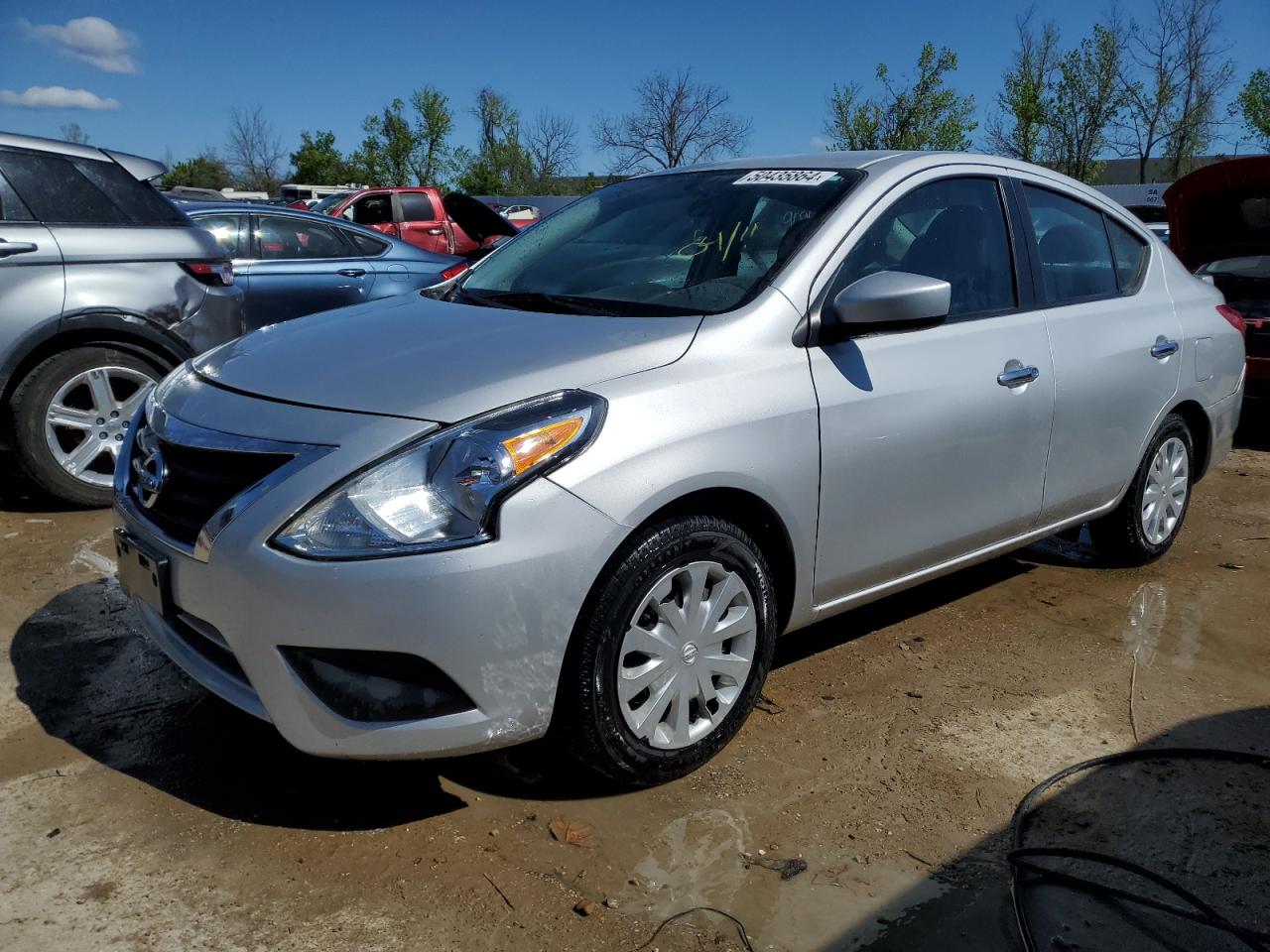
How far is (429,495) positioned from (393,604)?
0.81ft

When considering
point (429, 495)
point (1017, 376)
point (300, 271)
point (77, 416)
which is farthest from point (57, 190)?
point (1017, 376)

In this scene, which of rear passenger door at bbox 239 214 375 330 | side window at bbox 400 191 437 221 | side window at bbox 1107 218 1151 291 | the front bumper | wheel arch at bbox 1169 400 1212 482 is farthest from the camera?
side window at bbox 400 191 437 221

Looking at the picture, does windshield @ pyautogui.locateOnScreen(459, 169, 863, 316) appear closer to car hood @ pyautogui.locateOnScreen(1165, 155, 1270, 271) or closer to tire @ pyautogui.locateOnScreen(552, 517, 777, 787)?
tire @ pyautogui.locateOnScreen(552, 517, 777, 787)

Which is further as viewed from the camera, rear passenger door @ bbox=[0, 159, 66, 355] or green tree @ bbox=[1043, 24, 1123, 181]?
green tree @ bbox=[1043, 24, 1123, 181]

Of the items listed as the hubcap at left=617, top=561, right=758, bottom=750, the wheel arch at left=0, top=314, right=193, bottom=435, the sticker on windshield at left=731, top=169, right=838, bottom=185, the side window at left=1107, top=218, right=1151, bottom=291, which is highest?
the sticker on windshield at left=731, top=169, right=838, bottom=185

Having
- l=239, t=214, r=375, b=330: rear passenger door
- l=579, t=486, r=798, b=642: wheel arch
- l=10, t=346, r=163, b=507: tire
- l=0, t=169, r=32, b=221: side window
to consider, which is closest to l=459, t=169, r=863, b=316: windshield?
l=579, t=486, r=798, b=642: wheel arch

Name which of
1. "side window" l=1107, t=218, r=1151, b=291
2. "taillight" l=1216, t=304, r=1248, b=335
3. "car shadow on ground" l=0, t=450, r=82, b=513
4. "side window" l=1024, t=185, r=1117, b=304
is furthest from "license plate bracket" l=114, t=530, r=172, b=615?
"taillight" l=1216, t=304, r=1248, b=335

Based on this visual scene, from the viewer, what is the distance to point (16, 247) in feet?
Answer: 15.5

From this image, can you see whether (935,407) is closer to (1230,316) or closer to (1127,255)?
(1127,255)

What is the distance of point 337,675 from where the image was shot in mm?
2328

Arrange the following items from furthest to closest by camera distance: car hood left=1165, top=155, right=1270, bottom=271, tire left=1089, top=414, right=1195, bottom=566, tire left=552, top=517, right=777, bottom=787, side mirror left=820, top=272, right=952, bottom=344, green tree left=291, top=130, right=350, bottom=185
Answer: green tree left=291, top=130, right=350, bottom=185
car hood left=1165, top=155, right=1270, bottom=271
tire left=1089, top=414, right=1195, bottom=566
side mirror left=820, top=272, right=952, bottom=344
tire left=552, top=517, right=777, bottom=787

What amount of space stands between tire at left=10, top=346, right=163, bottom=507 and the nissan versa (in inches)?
83.5

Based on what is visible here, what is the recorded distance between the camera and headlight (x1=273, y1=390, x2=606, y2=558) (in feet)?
7.50

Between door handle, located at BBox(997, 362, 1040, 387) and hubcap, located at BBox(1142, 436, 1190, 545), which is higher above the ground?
door handle, located at BBox(997, 362, 1040, 387)
